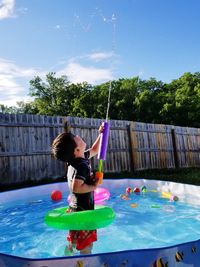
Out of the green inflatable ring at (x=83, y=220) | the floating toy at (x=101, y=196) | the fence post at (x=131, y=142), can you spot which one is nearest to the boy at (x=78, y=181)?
the green inflatable ring at (x=83, y=220)

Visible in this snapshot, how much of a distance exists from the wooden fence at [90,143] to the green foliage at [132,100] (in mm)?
11937

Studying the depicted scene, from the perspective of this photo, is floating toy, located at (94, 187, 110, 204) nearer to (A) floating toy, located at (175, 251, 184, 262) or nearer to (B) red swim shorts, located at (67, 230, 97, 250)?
(B) red swim shorts, located at (67, 230, 97, 250)

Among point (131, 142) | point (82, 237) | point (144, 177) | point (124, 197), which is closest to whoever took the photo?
point (82, 237)

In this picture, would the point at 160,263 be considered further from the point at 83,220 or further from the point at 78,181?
the point at 78,181

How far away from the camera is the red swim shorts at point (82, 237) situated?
11.0 ft

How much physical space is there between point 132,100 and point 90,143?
23.2 m

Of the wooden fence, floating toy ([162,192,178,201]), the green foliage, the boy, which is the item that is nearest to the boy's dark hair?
the boy

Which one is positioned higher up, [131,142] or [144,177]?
[131,142]

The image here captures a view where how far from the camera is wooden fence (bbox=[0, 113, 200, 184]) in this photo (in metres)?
9.38

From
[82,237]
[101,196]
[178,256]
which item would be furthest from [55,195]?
[178,256]

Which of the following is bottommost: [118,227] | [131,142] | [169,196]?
[118,227]

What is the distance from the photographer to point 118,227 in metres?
5.15

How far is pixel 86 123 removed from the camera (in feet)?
37.9

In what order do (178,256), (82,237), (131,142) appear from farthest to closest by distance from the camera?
(131,142) → (82,237) → (178,256)
